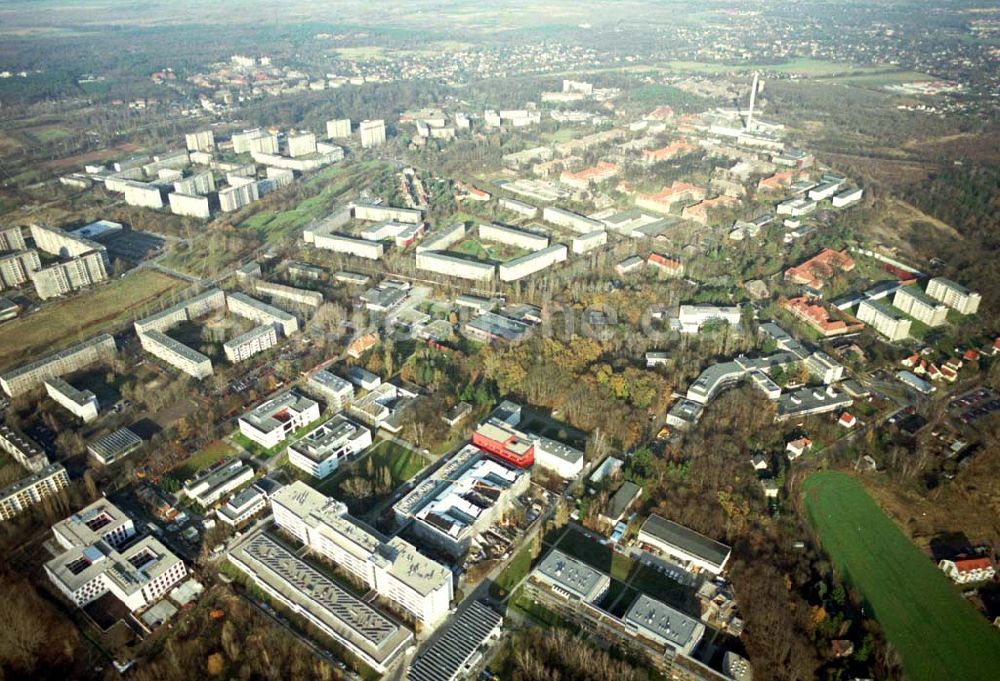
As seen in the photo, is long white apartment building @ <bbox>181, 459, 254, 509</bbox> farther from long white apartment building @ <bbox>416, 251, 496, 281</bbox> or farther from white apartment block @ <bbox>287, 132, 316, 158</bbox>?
white apartment block @ <bbox>287, 132, 316, 158</bbox>

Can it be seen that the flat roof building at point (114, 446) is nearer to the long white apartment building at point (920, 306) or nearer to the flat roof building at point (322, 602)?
the flat roof building at point (322, 602)

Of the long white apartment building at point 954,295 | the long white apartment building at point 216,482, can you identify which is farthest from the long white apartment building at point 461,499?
the long white apartment building at point 954,295

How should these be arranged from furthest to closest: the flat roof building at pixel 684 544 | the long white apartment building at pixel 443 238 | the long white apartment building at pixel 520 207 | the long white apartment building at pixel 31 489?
the long white apartment building at pixel 520 207 → the long white apartment building at pixel 443 238 → the long white apartment building at pixel 31 489 → the flat roof building at pixel 684 544

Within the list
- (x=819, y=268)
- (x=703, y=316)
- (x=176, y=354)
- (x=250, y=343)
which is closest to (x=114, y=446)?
(x=176, y=354)

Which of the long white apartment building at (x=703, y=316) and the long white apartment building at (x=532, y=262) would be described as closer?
the long white apartment building at (x=703, y=316)

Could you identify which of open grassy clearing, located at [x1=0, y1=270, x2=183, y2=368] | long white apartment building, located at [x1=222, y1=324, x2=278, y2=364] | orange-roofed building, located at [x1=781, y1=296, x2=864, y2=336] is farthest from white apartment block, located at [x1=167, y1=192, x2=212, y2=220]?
orange-roofed building, located at [x1=781, y1=296, x2=864, y2=336]

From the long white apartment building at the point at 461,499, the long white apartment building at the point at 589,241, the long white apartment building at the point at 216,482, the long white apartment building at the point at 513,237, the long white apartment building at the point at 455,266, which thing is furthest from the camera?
the long white apartment building at the point at 513,237

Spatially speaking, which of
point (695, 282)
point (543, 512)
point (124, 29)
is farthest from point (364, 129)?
point (124, 29)
